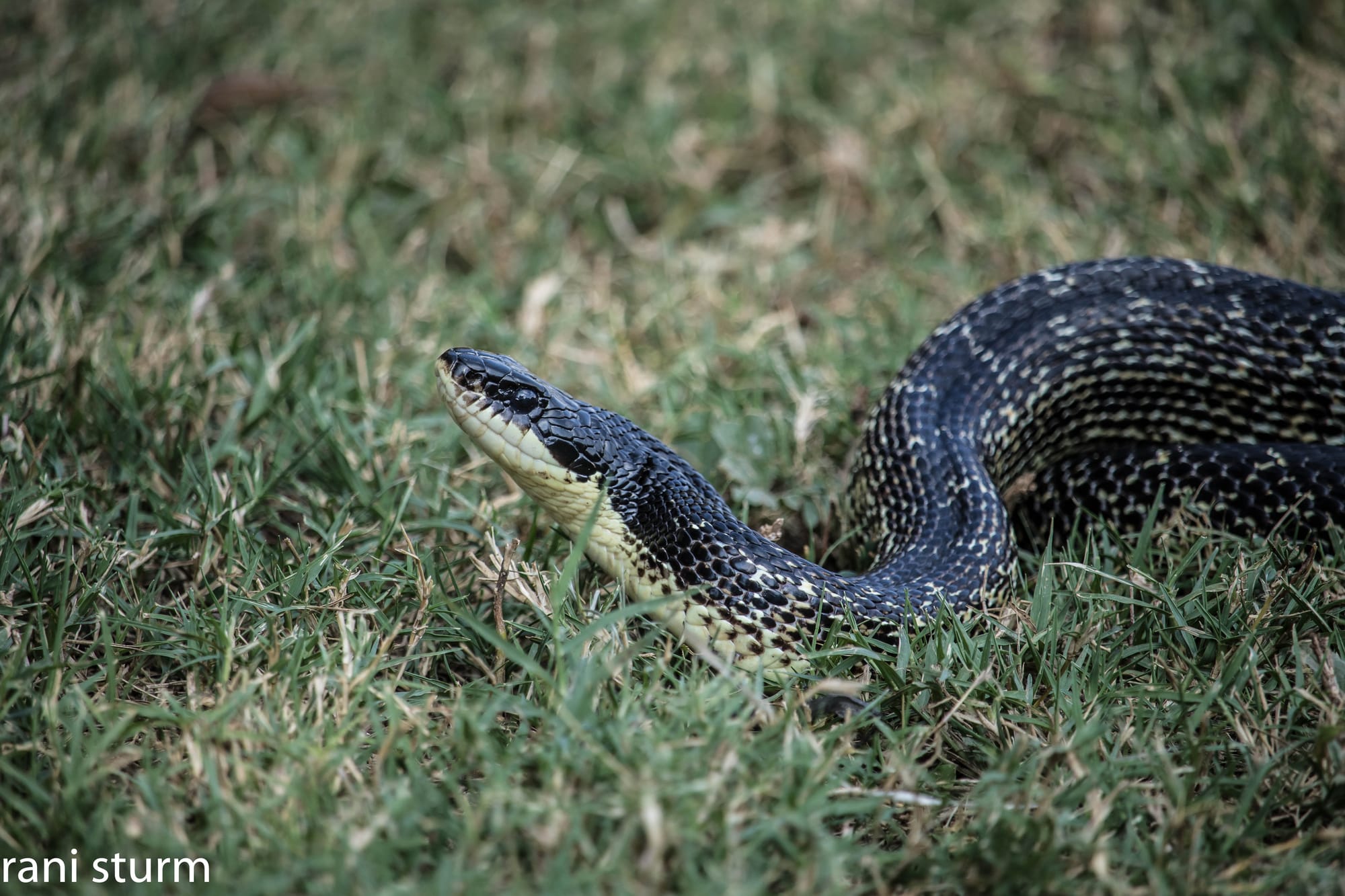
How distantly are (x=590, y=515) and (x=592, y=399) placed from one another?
4.93 ft

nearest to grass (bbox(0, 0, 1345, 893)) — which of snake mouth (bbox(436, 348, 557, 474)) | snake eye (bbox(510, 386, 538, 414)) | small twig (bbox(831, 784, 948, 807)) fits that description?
small twig (bbox(831, 784, 948, 807))

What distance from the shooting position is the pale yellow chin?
3.30m

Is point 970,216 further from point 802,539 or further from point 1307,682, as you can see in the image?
point 1307,682

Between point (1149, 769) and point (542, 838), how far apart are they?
150cm

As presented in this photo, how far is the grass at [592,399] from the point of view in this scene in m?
2.57

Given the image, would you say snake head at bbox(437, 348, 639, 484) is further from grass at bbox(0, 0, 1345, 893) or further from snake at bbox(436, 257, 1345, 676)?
grass at bbox(0, 0, 1345, 893)

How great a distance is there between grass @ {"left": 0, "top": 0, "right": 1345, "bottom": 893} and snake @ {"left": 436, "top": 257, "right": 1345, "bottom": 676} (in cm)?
16

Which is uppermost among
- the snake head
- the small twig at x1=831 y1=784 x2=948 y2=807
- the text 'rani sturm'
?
the snake head

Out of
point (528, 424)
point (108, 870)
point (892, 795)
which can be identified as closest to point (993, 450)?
point (528, 424)

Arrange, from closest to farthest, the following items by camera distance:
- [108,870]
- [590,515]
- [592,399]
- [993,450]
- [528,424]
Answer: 1. [108,870]
2. [590,515]
3. [528,424]
4. [993,450]
5. [592,399]

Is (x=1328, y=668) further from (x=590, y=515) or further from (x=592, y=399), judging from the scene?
(x=592, y=399)

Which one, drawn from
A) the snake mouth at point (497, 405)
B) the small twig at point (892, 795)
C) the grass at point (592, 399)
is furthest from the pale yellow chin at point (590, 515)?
the small twig at point (892, 795)

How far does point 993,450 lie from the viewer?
4.15 meters

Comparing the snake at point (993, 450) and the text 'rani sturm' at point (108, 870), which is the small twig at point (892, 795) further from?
the text 'rani sturm' at point (108, 870)
